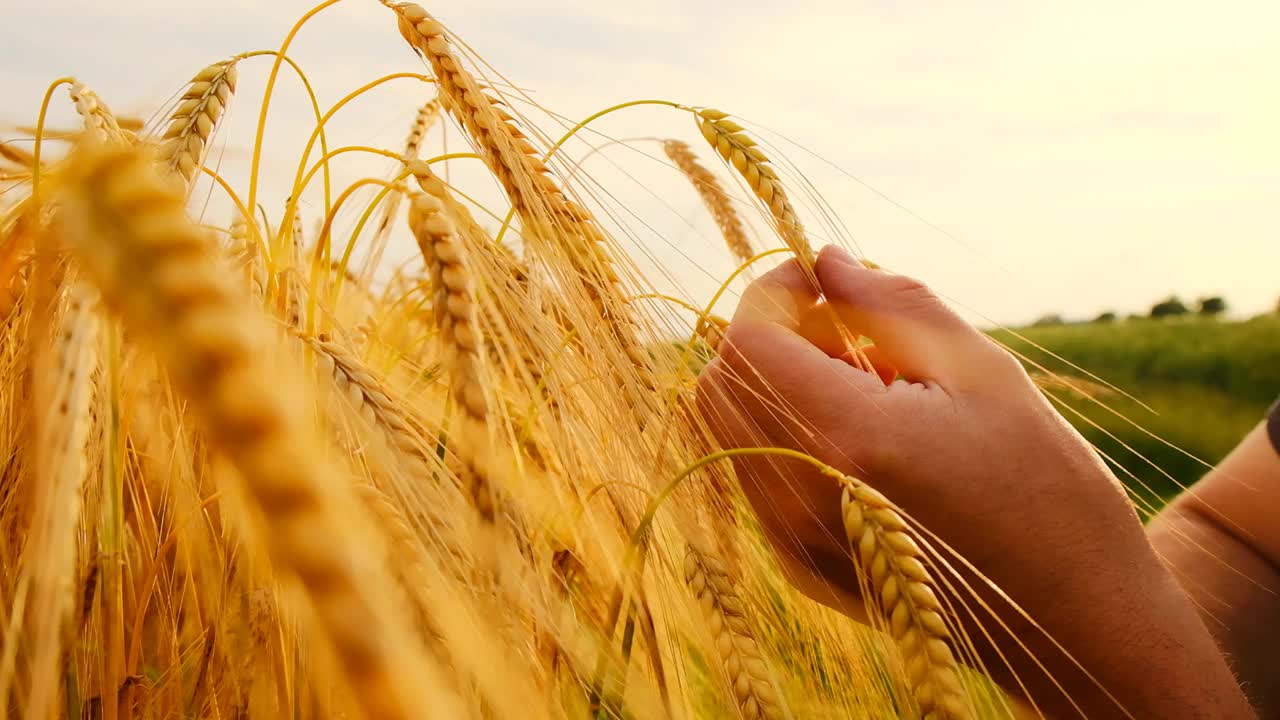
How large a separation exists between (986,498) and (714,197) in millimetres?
832

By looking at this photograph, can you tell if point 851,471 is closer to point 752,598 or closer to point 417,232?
point 752,598

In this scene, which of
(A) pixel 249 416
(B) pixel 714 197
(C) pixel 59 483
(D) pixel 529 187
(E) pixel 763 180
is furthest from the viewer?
(B) pixel 714 197

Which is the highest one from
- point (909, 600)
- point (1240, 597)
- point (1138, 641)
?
point (909, 600)

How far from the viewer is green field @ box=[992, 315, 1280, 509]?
489 centimetres

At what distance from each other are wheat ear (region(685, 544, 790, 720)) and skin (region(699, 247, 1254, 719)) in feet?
0.52

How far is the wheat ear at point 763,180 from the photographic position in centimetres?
101

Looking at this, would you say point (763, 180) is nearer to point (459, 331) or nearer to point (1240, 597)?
point (459, 331)

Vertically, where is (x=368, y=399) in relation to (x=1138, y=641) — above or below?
above

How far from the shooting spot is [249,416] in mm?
232

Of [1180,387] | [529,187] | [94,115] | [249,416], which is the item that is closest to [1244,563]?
[529,187]

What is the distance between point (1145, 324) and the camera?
24.6 feet

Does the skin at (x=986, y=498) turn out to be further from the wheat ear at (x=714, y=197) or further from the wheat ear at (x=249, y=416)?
the wheat ear at (x=249, y=416)

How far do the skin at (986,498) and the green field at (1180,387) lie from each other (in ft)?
12.8

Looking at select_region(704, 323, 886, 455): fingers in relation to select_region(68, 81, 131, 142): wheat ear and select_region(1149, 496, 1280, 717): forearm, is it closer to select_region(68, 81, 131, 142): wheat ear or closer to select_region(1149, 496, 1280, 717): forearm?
select_region(68, 81, 131, 142): wheat ear
